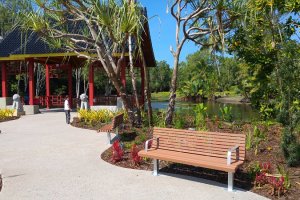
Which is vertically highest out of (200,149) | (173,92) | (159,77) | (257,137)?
(159,77)

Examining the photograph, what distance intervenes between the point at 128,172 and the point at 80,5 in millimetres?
5013

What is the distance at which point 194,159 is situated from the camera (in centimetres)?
568

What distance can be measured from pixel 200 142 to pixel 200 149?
121 mm

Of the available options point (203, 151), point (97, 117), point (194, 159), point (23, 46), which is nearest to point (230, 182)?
point (194, 159)

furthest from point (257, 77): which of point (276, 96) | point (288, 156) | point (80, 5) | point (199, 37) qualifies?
point (80, 5)

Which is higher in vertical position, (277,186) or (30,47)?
(30,47)

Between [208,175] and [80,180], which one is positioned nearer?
[80,180]

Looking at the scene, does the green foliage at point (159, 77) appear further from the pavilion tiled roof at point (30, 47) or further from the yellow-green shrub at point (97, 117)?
the yellow-green shrub at point (97, 117)

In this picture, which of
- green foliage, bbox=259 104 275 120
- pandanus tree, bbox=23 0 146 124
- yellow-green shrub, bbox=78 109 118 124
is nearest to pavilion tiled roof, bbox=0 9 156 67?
yellow-green shrub, bbox=78 109 118 124

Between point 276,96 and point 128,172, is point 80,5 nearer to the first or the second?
point 128,172

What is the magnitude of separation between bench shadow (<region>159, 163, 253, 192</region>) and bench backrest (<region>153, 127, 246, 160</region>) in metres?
0.42

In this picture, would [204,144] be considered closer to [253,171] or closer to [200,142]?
[200,142]

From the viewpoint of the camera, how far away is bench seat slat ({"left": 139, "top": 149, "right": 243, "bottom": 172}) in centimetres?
526

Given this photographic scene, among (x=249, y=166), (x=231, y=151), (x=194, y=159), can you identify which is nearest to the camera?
(x=231, y=151)
